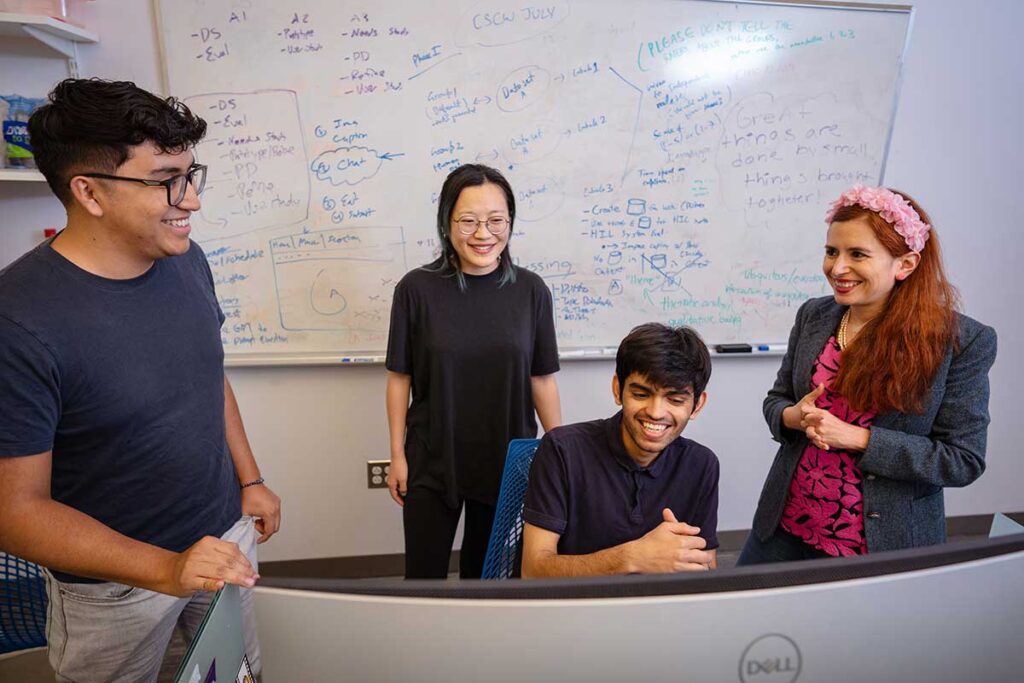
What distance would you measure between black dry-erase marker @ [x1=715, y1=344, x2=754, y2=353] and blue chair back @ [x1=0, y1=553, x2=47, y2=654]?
2301mm

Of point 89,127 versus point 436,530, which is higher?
point 89,127

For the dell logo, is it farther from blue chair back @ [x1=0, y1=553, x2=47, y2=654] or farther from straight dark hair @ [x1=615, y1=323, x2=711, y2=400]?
blue chair back @ [x1=0, y1=553, x2=47, y2=654]

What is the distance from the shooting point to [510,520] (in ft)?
4.45

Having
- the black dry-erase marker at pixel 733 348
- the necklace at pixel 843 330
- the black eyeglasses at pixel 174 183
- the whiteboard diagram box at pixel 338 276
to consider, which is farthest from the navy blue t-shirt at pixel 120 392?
the black dry-erase marker at pixel 733 348

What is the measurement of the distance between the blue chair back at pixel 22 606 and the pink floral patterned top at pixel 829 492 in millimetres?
1714

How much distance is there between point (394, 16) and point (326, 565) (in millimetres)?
2104

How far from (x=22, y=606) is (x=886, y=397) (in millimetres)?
1953

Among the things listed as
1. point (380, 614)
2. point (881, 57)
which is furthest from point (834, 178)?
point (380, 614)

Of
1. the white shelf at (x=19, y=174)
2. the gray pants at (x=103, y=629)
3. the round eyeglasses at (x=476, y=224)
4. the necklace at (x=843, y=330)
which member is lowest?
the gray pants at (x=103, y=629)

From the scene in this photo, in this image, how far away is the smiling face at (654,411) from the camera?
44.1 inches

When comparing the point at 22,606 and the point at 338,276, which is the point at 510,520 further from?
the point at 338,276

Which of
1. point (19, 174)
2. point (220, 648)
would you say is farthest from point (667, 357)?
point (19, 174)

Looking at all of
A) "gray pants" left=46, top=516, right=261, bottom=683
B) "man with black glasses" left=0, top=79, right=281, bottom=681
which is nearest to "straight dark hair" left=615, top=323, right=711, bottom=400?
A: "man with black glasses" left=0, top=79, right=281, bottom=681

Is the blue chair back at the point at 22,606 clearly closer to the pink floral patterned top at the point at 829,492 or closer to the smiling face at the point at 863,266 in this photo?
the pink floral patterned top at the point at 829,492
